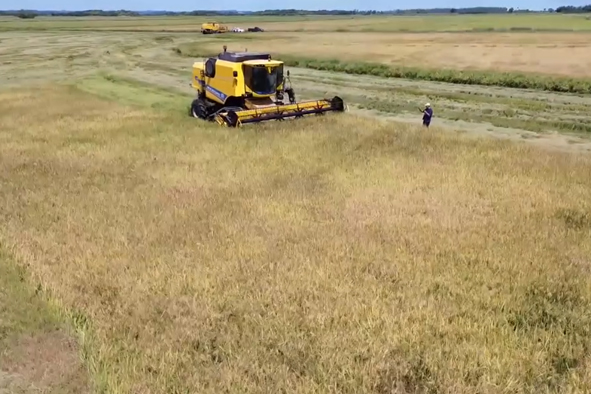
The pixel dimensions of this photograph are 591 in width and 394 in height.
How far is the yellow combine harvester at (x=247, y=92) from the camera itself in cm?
1833

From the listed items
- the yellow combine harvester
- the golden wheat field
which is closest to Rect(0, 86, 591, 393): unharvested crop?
the yellow combine harvester

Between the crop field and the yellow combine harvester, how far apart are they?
0.67 m

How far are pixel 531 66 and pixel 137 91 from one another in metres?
22.8

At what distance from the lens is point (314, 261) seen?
27.2 feet

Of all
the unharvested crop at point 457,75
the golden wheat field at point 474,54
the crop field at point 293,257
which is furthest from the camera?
the golden wheat field at point 474,54

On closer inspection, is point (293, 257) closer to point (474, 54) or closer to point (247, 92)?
point (247, 92)

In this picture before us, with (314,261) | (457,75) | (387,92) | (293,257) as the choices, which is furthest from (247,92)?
(457,75)

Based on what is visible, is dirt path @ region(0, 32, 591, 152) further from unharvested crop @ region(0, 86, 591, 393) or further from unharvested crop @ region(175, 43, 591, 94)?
unharvested crop @ region(0, 86, 591, 393)

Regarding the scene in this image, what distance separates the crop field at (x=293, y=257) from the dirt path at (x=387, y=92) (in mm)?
447

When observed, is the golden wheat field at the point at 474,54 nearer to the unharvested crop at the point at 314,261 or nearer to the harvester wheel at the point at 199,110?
the harvester wheel at the point at 199,110

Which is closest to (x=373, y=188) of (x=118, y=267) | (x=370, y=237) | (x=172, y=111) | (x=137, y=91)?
(x=370, y=237)

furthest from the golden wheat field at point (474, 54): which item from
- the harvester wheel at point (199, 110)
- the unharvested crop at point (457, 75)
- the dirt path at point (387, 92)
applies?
the harvester wheel at point (199, 110)

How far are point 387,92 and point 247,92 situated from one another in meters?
12.2

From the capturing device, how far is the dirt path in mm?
20078
